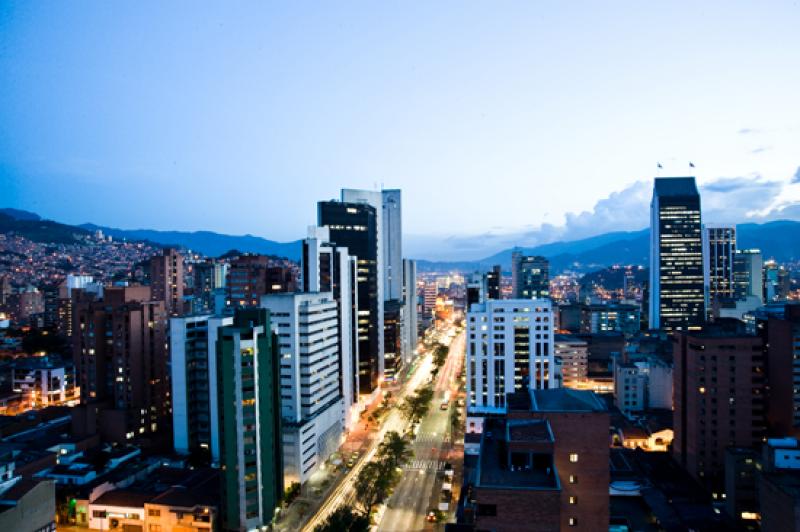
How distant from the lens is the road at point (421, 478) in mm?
34438

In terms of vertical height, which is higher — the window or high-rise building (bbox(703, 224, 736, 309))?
high-rise building (bbox(703, 224, 736, 309))

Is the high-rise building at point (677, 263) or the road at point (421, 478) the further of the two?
the high-rise building at point (677, 263)

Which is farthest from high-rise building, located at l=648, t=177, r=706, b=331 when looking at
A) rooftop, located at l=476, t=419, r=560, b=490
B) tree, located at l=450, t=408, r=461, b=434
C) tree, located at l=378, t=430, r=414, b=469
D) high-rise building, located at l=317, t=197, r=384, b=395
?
rooftop, located at l=476, t=419, r=560, b=490

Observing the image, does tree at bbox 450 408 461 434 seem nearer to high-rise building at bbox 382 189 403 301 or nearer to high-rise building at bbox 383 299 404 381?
high-rise building at bbox 383 299 404 381

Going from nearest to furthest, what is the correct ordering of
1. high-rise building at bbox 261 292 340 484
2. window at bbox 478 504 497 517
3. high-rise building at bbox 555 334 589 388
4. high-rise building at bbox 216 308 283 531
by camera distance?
1. window at bbox 478 504 497 517
2. high-rise building at bbox 216 308 283 531
3. high-rise building at bbox 261 292 340 484
4. high-rise building at bbox 555 334 589 388

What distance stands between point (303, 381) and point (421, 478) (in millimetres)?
11018

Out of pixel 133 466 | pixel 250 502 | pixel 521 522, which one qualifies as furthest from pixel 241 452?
pixel 521 522

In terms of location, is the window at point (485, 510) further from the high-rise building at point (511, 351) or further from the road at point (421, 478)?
the high-rise building at point (511, 351)

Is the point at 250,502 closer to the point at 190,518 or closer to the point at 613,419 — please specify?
the point at 190,518

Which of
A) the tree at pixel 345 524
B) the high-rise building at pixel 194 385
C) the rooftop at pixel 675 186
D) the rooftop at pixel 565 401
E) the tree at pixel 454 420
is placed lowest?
the tree at pixel 454 420

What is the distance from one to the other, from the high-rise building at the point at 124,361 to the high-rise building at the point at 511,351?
27.2 metres

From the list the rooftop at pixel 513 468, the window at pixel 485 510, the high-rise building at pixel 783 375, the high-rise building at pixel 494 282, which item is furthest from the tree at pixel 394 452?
the high-rise building at pixel 494 282

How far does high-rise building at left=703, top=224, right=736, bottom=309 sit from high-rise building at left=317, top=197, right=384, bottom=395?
73.5 meters

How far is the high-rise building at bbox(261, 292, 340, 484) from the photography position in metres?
39.2
